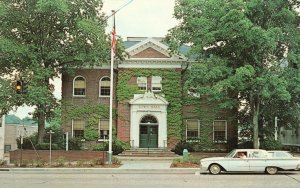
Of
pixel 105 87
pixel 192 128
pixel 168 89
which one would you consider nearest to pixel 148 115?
pixel 168 89

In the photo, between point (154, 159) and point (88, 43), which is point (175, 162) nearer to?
point (154, 159)

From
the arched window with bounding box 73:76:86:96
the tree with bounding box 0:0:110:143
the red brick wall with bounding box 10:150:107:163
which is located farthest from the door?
the tree with bounding box 0:0:110:143

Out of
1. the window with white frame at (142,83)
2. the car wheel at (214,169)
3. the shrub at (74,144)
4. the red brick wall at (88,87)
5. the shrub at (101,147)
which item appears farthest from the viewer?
the red brick wall at (88,87)

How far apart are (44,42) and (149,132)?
42.1 ft

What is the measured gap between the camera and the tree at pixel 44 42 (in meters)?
37.2

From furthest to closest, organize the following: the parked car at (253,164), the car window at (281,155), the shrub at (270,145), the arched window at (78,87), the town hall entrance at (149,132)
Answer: the arched window at (78,87) < the town hall entrance at (149,132) < the shrub at (270,145) < the car window at (281,155) < the parked car at (253,164)

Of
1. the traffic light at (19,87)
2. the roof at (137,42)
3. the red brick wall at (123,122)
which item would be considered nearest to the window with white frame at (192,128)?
the red brick wall at (123,122)

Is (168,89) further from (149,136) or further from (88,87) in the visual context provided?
(88,87)

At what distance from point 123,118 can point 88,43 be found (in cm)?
834

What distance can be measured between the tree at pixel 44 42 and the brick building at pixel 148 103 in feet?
15.0

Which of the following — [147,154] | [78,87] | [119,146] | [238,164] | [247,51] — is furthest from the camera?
[78,87]

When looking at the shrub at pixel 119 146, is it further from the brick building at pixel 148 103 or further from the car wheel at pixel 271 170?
the car wheel at pixel 271 170

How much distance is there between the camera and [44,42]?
128 ft

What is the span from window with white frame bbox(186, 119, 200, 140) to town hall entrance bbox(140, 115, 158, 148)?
3.14 m
